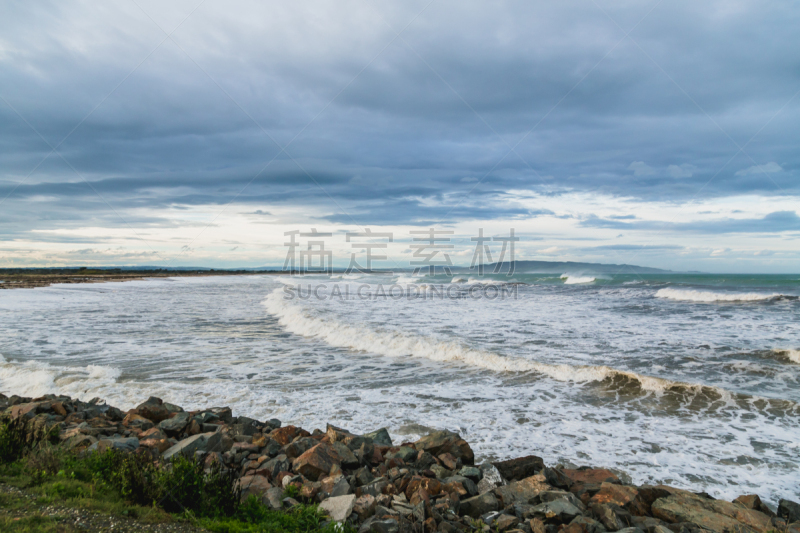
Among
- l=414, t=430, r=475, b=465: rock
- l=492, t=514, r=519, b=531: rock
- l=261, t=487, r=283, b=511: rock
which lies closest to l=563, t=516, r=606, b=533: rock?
l=492, t=514, r=519, b=531: rock

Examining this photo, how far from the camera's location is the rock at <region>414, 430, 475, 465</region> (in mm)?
6117

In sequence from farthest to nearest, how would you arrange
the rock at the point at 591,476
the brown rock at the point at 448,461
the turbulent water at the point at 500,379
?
the turbulent water at the point at 500,379
the brown rock at the point at 448,461
the rock at the point at 591,476

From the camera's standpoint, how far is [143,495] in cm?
416

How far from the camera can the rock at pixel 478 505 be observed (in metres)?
4.67

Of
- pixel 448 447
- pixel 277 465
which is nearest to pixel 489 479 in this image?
pixel 448 447

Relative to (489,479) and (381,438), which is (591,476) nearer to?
(489,479)

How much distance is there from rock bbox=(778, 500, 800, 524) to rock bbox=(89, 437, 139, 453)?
27.4ft

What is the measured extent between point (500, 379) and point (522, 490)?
22.1 ft

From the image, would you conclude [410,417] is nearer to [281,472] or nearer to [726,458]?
[281,472]

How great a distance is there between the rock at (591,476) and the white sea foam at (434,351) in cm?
599

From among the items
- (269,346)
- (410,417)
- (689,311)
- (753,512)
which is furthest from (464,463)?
(689,311)

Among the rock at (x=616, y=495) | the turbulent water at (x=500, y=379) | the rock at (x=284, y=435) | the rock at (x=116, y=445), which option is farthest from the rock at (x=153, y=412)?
the rock at (x=616, y=495)

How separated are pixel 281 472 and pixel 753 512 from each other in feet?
19.0

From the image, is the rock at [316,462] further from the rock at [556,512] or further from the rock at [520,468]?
the rock at [556,512]
